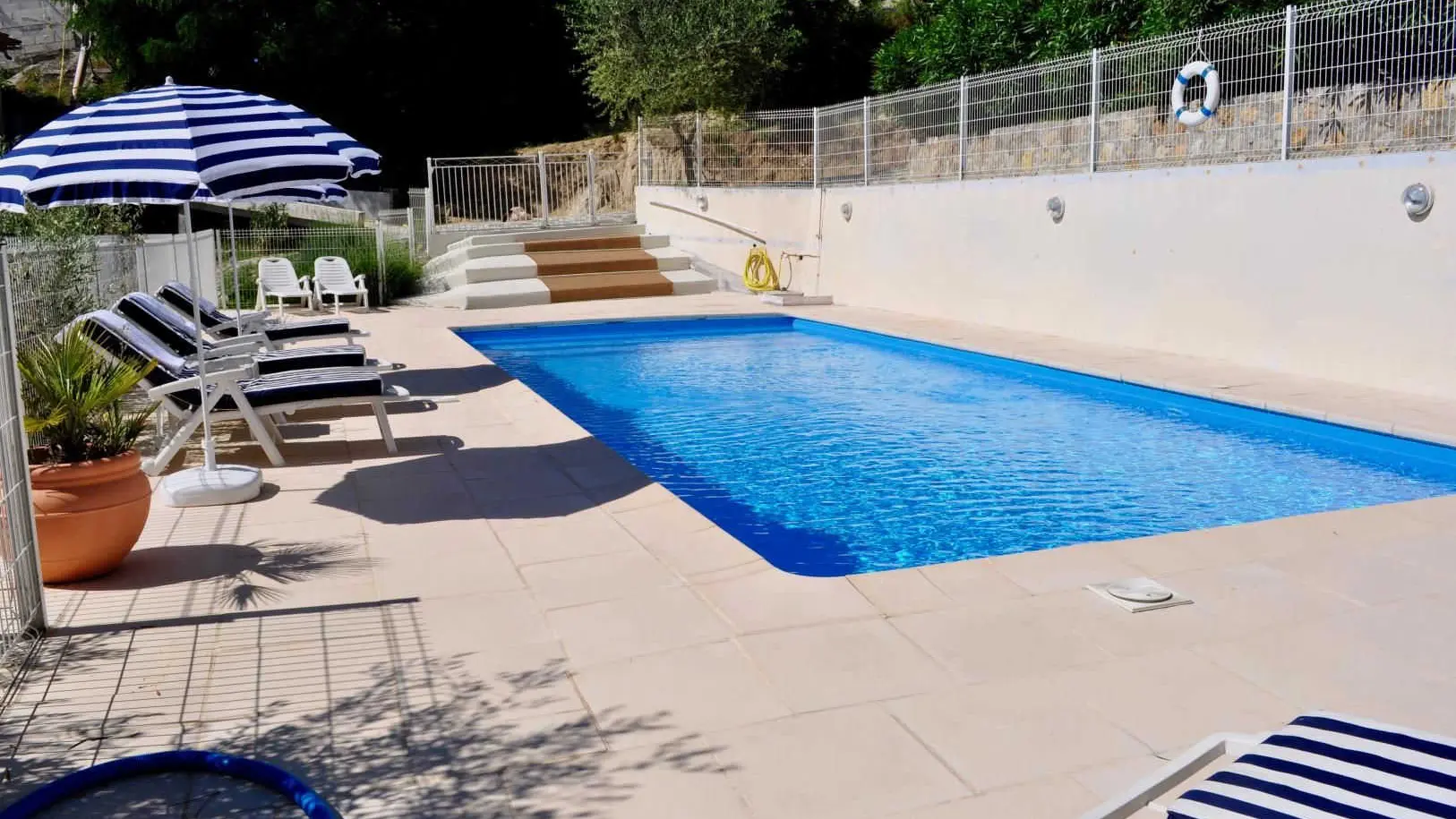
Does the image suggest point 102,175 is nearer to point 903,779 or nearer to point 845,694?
point 845,694

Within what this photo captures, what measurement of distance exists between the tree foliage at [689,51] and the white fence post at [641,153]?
0.57 meters

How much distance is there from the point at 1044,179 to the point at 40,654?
1020cm

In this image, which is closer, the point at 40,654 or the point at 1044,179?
the point at 40,654

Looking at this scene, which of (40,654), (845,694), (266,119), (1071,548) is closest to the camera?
(845,694)

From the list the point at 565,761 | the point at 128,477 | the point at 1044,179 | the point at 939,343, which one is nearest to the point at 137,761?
the point at 565,761

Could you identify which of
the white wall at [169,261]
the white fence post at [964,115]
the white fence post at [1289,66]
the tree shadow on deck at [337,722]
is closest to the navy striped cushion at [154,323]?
the white wall at [169,261]

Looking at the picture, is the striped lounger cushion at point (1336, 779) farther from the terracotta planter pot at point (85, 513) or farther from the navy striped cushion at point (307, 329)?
the navy striped cushion at point (307, 329)

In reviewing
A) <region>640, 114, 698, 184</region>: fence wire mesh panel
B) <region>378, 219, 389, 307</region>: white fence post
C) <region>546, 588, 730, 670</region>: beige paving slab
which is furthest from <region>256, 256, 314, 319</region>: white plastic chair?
<region>546, 588, 730, 670</region>: beige paving slab

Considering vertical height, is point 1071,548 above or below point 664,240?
below

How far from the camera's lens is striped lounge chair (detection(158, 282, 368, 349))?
9039 mm

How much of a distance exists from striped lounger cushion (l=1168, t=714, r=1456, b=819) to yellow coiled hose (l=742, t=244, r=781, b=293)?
48.1ft

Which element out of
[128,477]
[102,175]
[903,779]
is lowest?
[903,779]

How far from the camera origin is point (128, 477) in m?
4.54

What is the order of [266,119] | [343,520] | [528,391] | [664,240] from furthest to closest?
1. [664,240]
2. [528,391]
3. [266,119]
4. [343,520]
